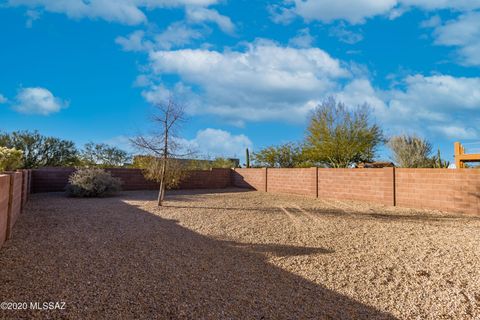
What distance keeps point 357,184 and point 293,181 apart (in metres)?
3.87

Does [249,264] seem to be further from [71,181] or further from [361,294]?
[71,181]

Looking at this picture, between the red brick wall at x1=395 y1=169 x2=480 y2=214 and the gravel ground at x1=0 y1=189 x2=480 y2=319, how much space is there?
1.97m

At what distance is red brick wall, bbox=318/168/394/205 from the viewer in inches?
495

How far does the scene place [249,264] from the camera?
5.11 meters

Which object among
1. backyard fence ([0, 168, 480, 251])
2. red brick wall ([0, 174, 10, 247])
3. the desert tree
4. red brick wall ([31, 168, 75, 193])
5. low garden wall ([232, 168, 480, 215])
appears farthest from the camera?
the desert tree

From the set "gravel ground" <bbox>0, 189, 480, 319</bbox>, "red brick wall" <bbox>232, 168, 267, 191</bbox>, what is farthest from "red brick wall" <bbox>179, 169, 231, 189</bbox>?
"gravel ground" <bbox>0, 189, 480, 319</bbox>

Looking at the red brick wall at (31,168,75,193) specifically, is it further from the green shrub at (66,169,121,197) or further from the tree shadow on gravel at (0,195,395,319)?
the tree shadow on gravel at (0,195,395,319)

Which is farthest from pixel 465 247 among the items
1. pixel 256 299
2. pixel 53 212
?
pixel 53 212

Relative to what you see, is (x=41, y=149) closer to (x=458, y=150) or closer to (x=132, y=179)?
(x=132, y=179)

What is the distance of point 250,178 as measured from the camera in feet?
66.1

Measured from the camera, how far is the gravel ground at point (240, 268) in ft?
12.1

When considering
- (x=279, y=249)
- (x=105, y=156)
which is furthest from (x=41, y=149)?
(x=279, y=249)

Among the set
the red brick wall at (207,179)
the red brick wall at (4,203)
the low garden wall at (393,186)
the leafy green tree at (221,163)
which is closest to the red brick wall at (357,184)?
the low garden wall at (393,186)

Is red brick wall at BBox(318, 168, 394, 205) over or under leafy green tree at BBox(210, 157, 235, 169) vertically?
under
